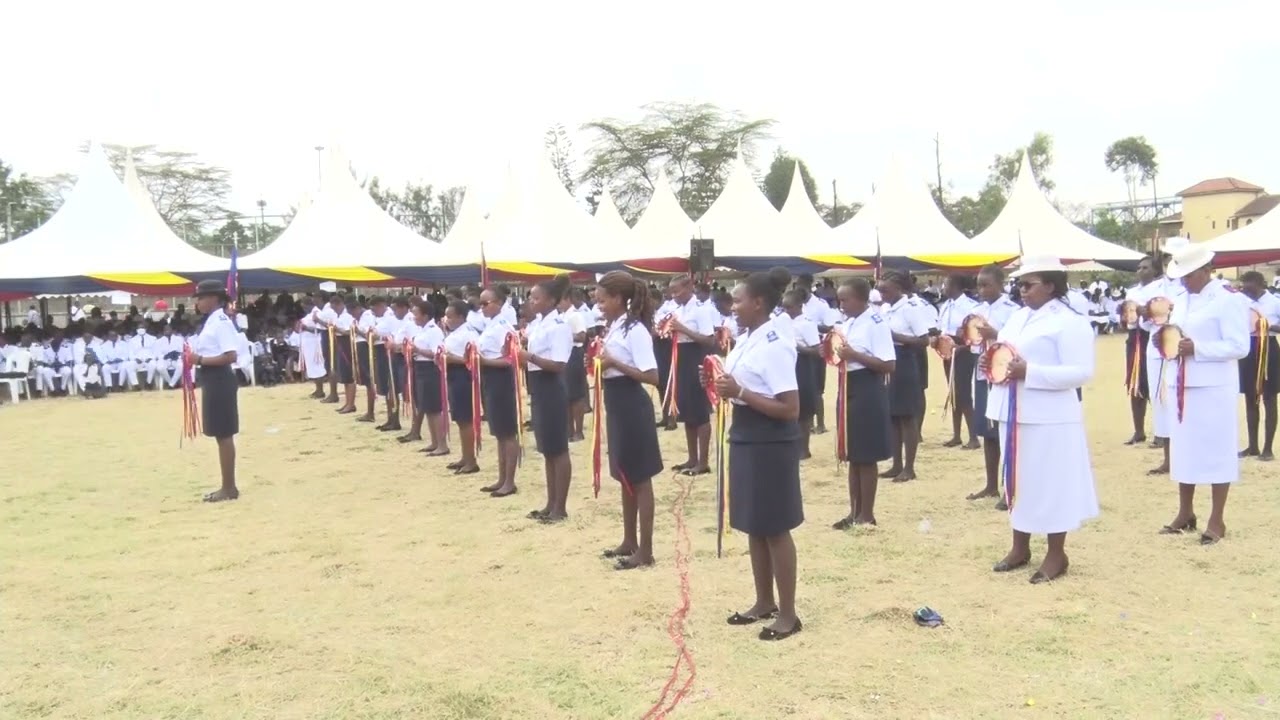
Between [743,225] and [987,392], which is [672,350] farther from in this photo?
[743,225]

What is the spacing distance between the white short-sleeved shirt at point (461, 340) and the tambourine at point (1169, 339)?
5.83 metres

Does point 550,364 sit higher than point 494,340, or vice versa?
point 494,340

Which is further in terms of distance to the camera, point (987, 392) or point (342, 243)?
point (342, 243)

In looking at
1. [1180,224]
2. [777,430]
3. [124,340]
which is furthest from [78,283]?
[1180,224]

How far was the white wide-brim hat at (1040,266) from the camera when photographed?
18.7ft

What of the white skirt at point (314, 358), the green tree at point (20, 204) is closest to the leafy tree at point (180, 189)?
the green tree at point (20, 204)

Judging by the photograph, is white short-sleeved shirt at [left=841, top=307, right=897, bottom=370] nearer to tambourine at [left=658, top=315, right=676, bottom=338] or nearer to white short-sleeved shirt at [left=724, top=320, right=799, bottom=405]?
tambourine at [left=658, top=315, right=676, bottom=338]

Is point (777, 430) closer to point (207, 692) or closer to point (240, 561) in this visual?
point (207, 692)

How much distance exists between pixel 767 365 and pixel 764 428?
1.10ft

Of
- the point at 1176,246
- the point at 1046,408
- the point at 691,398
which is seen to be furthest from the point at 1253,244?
the point at 1046,408

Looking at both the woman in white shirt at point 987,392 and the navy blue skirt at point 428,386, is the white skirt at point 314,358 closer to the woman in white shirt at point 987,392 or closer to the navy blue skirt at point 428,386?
the navy blue skirt at point 428,386

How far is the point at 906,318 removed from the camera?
9.12 meters

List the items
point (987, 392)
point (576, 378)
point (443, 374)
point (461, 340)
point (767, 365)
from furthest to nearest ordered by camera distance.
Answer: point (576, 378)
point (443, 374)
point (461, 340)
point (987, 392)
point (767, 365)

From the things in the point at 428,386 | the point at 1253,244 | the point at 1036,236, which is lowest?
the point at 428,386
